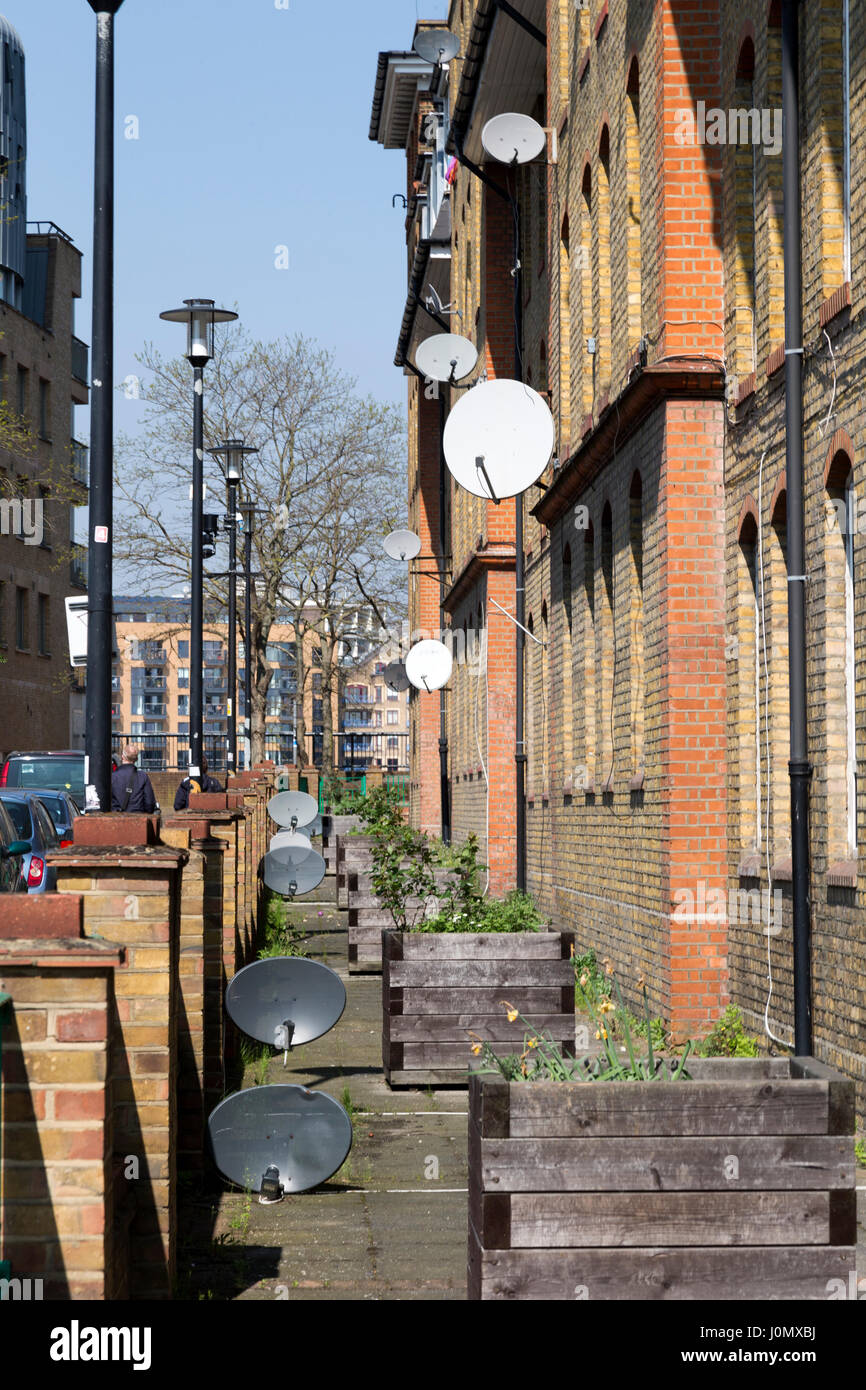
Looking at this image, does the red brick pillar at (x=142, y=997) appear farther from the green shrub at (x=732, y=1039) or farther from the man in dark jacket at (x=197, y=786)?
the man in dark jacket at (x=197, y=786)

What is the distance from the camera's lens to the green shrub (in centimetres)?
1167

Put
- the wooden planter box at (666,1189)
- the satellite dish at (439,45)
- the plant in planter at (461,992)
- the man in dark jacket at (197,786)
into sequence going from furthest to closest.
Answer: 1. the satellite dish at (439,45)
2. the man in dark jacket at (197,786)
3. the plant in planter at (461,992)
4. the wooden planter box at (666,1189)

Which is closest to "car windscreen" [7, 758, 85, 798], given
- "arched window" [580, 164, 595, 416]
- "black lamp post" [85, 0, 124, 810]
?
"arched window" [580, 164, 595, 416]

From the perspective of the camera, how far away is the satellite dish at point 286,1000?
10023 mm

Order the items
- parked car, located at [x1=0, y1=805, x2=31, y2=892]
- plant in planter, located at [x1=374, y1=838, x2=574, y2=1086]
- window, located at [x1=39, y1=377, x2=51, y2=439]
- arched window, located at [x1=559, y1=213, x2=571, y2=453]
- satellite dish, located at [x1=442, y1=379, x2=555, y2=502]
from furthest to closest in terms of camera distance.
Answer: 1. window, located at [x1=39, y1=377, x2=51, y2=439]
2. arched window, located at [x1=559, y1=213, x2=571, y2=453]
3. satellite dish, located at [x1=442, y1=379, x2=555, y2=502]
4. parked car, located at [x1=0, y1=805, x2=31, y2=892]
5. plant in planter, located at [x1=374, y1=838, x2=574, y2=1086]

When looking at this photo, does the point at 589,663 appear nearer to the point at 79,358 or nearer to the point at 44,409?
the point at 44,409

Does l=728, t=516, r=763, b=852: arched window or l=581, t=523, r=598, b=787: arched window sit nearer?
l=728, t=516, r=763, b=852: arched window

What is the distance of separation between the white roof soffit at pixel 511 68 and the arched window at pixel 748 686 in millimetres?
11512

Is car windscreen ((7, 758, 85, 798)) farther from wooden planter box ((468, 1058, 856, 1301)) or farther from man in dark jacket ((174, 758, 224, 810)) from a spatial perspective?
wooden planter box ((468, 1058, 856, 1301))

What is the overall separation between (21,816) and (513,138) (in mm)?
9468

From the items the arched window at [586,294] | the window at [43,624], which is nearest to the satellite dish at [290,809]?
the arched window at [586,294]

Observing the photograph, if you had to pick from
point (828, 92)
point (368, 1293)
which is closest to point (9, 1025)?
point (368, 1293)

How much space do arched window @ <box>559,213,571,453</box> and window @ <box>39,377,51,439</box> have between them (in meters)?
48.2

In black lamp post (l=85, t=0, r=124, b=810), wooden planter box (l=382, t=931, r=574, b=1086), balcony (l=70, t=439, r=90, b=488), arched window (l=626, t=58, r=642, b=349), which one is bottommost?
wooden planter box (l=382, t=931, r=574, b=1086)
